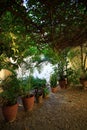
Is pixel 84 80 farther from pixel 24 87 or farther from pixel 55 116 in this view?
pixel 24 87

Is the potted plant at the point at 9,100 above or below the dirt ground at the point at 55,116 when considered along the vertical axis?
above

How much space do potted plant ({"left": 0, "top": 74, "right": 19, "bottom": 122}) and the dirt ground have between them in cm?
15

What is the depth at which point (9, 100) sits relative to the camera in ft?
10.4

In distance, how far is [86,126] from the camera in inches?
107

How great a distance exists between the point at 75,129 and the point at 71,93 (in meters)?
1.95

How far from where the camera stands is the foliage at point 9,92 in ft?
10.3

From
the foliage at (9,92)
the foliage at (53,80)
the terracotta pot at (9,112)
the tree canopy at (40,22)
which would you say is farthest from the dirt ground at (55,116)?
the tree canopy at (40,22)

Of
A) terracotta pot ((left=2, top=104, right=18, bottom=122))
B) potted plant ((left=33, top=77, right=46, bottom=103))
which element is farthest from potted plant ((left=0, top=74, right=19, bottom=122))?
potted plant ((left=33, top=77, right=46, bottom=103))

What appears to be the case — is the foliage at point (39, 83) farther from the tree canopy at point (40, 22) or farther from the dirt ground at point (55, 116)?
the tree canopy at point (40, 22)

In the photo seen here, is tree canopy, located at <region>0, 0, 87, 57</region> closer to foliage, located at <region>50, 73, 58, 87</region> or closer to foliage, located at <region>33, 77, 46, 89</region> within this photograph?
foliage, located at <region>33, 77, 46, 89</region>

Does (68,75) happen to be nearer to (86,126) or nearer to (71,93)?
(71,93)

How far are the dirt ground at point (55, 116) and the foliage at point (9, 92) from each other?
→ 42 cm

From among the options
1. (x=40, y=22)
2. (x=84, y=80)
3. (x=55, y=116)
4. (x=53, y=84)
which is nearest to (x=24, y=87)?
(x=55, y=116)

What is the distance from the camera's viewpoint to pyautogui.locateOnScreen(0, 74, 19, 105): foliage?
10.3ft
